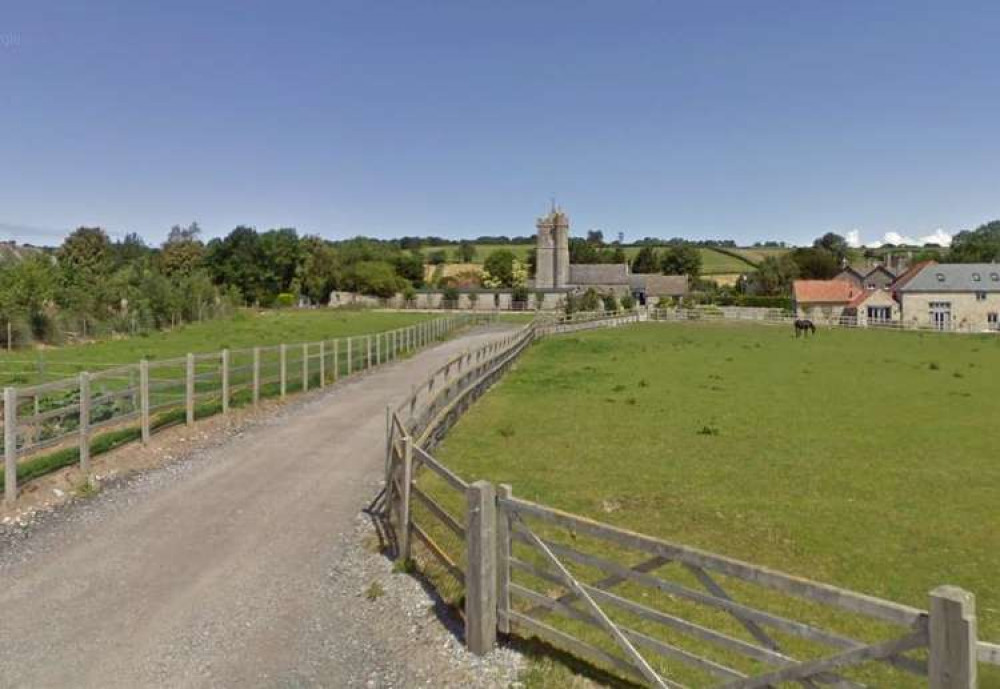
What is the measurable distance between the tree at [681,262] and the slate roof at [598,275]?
33.1 m

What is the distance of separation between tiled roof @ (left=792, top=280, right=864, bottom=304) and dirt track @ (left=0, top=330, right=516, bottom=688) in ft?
277

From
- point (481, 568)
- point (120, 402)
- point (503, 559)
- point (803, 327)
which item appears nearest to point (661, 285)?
point (803, 327)

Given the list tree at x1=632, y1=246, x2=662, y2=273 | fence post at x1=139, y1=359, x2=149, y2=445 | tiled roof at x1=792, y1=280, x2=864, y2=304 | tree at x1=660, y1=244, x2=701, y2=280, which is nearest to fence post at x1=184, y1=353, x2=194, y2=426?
fence post at x1=139, y1=359, x2=149, y2=445

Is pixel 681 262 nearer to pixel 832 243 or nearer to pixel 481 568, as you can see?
pixel 832 243

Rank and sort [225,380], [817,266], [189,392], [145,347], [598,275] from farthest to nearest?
[817,266]
[598,275]
[145,347]
[225,380]
[189,392]

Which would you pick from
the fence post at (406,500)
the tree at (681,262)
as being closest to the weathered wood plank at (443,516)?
the fence post at (406,500)

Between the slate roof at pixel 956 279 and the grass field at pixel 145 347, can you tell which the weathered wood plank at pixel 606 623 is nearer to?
the grass field at pixel 145 347

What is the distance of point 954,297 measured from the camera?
253ft

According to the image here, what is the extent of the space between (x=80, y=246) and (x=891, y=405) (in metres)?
120

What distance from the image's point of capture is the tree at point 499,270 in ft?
462

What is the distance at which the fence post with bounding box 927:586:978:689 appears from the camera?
3.65 meters

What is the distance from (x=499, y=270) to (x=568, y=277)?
23686 mm

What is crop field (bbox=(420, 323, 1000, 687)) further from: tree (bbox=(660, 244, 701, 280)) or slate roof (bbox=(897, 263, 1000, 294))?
tree (bbox=(660, 244, 701, 280))

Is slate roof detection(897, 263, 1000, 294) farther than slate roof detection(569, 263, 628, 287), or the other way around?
slate roof detection(569, 263, 628, 287)
